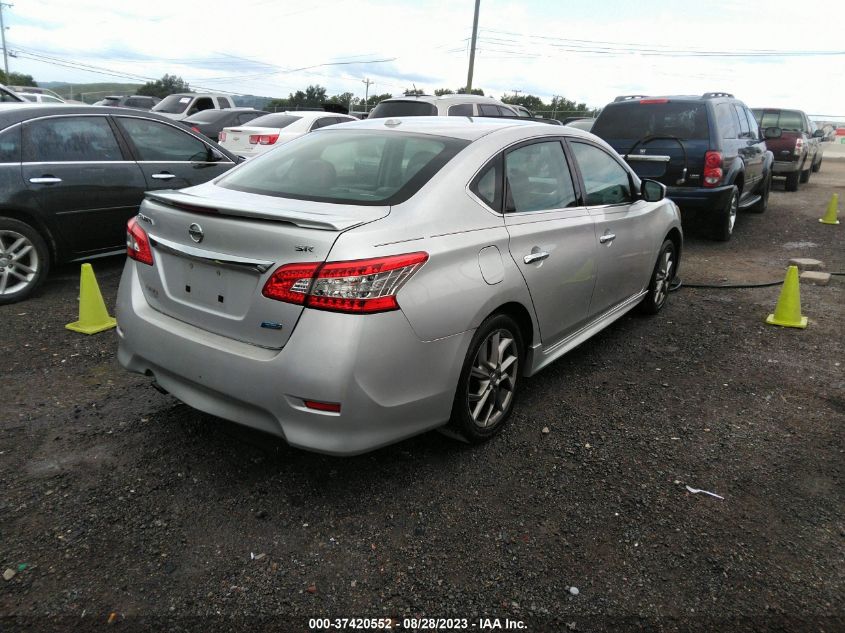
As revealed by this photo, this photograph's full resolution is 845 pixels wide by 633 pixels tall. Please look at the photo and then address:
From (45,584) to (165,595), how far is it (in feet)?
1.50

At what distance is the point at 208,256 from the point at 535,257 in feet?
5.48

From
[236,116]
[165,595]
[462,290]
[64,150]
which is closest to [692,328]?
[462,290]

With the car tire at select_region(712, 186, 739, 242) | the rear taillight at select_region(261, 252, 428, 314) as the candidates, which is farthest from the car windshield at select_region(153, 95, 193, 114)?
the rear taillight at select_region(261, 252, 428, 314)

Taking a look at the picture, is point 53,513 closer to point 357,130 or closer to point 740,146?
point 357,130

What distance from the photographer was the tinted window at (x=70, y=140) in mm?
5609

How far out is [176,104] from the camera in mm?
21188

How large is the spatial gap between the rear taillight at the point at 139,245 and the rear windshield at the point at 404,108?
8.31 m

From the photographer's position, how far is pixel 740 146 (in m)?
9.16

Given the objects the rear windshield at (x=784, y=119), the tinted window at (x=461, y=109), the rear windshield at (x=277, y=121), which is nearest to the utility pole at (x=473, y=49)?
the rear windshield at (x=784, y=119)

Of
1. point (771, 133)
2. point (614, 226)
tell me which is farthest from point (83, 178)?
point (771, 133)

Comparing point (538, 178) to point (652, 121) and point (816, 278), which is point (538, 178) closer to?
point (816, 278)

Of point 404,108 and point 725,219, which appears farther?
point 404,108

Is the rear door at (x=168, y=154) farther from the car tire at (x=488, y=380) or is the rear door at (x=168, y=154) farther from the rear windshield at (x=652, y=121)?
the rear windshield at (x=652, y=121)

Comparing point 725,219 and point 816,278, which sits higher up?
point 725,219
